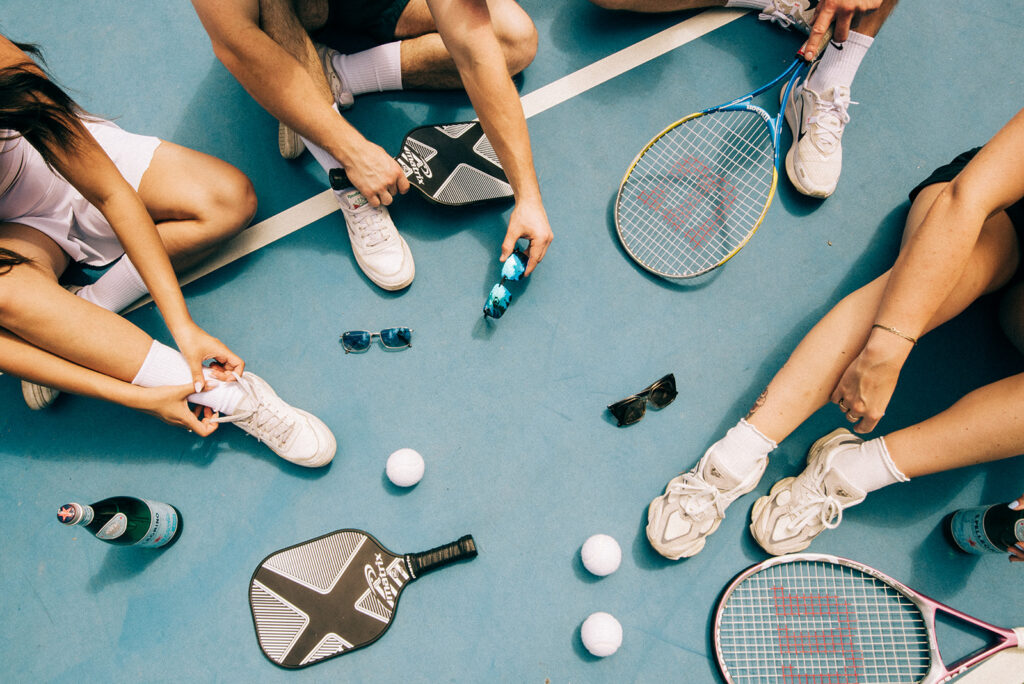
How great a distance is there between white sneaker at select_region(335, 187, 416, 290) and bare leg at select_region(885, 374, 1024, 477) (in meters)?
2.10

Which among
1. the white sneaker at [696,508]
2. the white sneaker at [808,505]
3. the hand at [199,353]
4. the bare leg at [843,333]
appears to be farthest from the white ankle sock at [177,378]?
the white sneaker at [808,505]

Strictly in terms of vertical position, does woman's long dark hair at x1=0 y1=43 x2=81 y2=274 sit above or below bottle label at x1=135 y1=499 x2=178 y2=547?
above

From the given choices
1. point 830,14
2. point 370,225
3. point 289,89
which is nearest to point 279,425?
point 370,225

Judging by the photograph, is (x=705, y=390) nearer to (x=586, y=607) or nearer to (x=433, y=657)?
(x=586, y=607)

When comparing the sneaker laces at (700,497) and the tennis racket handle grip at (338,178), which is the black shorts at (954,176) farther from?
the tennis racket handle grip at (338,178)

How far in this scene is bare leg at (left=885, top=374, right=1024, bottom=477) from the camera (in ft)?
6.39

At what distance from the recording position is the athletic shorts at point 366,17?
97.9 inches

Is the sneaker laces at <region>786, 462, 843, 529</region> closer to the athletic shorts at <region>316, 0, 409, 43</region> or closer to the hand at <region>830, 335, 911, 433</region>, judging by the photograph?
the hand at <region>830, 335, 911, 433</region>

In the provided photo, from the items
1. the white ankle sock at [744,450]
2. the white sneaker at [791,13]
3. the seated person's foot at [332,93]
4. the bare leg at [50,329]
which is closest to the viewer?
the bare leg at [50,329]

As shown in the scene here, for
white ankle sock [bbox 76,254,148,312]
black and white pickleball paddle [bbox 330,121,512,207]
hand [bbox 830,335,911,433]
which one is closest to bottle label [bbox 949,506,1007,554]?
hand [bbox 830,335,911,433]

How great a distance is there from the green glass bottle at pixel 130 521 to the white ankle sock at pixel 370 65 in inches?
81.7

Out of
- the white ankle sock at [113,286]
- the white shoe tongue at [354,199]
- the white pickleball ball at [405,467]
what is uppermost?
the white shoe tongue at [354,199]

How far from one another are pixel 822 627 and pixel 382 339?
7.11 feet

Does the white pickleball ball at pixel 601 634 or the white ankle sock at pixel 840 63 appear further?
the white ankle sock at pixel 840 63
